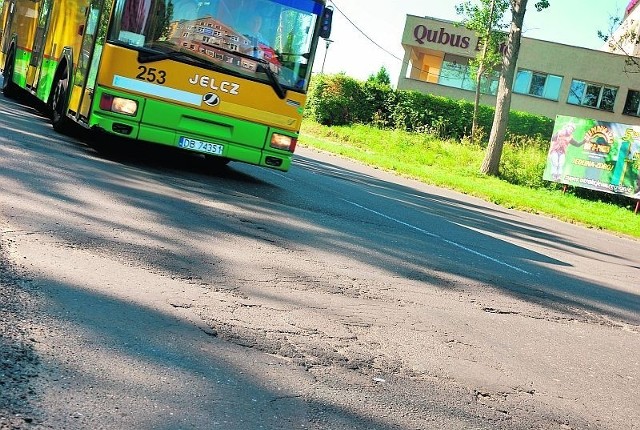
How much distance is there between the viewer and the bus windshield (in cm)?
1147

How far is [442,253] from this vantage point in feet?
32.9

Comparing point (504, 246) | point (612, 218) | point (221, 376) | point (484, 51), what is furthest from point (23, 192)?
point (484, 51)

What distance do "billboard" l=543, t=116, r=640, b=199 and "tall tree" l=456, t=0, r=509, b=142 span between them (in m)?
11.0

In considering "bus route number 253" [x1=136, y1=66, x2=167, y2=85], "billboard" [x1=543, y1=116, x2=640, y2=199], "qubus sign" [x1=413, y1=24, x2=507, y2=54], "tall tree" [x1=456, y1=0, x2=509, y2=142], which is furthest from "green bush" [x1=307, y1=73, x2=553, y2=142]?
"bus route number 253" [x1=136, y1=66, x2=167, y2=85]

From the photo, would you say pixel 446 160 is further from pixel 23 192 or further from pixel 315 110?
pixel 23 192

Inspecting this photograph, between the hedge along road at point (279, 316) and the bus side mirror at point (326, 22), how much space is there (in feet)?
8.66

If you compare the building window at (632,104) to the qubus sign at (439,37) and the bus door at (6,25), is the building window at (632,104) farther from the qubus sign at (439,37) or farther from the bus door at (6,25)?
the bus door at (6,25)

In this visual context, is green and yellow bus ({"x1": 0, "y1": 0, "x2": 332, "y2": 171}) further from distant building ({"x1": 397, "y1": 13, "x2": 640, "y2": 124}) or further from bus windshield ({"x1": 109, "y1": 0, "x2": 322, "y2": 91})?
distant building ({"x1": 397, "y1": 13, "x2": 640, "y2": 124})

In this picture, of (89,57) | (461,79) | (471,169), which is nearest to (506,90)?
(471,169)

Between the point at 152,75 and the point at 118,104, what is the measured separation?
59 cm

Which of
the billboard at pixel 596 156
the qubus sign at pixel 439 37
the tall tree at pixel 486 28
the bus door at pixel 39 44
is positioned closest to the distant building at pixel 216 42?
the bus door at pixel 39 44

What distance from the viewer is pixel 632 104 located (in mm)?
50188

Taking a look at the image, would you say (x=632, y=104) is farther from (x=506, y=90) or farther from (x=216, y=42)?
(x=216, y=42)

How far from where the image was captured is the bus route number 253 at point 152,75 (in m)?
11.5
